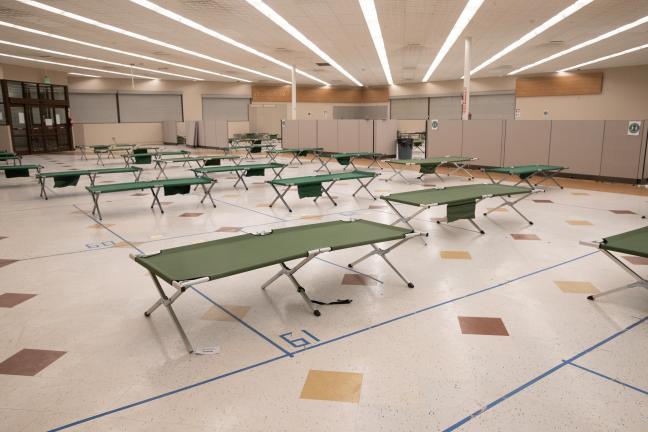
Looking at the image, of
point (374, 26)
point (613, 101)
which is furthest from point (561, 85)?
point (374, 26)

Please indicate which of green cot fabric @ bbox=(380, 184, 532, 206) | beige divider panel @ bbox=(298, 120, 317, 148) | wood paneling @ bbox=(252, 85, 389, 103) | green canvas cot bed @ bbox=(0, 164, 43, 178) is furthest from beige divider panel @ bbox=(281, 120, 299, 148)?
wood paneling @ bbox=(252, 85, 389, 103)

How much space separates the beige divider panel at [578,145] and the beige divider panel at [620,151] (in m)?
0.10

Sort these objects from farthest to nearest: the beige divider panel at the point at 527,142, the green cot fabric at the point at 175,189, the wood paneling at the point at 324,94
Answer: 1. the wood paneling at the point at 324,94
2. the beige divider panel at the point at 527,142
3. the green cot fabric at the point at 175,189

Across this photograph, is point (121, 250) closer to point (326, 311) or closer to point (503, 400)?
point (326, 311)

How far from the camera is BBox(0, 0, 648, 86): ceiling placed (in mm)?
A: 8773

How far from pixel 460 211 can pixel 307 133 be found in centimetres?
1000

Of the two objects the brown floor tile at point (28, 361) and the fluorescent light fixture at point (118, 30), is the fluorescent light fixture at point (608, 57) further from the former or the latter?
the brown floor tile at point (28, 361)

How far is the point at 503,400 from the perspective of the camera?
65.7 inches

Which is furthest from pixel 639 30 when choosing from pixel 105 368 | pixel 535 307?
pixel 105 368

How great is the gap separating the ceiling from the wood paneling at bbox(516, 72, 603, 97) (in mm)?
1243

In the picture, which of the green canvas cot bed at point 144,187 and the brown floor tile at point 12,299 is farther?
the green canvas cot bed at point 144,187

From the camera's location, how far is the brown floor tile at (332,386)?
1712 millimetres

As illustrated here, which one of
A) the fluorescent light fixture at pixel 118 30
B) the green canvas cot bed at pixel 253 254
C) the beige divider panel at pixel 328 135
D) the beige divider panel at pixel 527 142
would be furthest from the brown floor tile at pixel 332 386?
the beige divider panel at pixel 328 135

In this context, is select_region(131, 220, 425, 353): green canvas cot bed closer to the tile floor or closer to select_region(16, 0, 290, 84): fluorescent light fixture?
the tile floor
